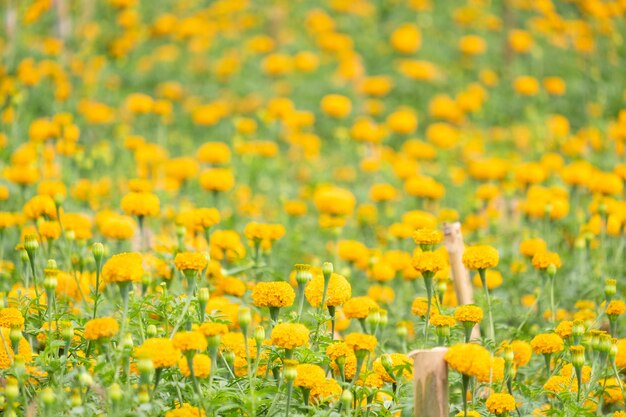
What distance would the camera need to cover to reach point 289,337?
2.05 metres

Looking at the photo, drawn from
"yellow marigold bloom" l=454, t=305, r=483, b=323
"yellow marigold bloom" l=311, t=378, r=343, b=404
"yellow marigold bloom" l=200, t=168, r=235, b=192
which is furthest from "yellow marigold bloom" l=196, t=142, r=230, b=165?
"yellow marigold bloom" l=311, t=378, r=343, b=404

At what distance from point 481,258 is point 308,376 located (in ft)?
2.47

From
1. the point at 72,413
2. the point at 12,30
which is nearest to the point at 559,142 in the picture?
the point at 12,30

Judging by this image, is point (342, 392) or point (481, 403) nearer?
point (342, 392)

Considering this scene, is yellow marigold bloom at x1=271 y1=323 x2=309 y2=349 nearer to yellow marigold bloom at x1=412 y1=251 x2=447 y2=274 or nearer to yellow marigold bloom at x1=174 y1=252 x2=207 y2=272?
yellow marigold bloom at x1=174 y1=252 x2=207 y2=272

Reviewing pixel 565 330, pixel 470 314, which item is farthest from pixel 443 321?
pixel 565 330

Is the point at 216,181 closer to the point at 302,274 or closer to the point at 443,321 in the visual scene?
the point at 302,274

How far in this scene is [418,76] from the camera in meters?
7.90

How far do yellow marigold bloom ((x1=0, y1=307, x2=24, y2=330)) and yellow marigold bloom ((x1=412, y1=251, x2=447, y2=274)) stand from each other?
1.10m

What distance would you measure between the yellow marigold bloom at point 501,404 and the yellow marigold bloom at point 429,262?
425 millimetres

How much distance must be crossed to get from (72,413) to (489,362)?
963mm

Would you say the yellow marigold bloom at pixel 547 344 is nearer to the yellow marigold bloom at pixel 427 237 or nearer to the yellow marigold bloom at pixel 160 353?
the yellow marigold bloom at pixel 427 237

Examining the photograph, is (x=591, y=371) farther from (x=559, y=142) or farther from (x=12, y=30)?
(x=12, y=30)

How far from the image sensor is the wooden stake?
2040 millimetres
